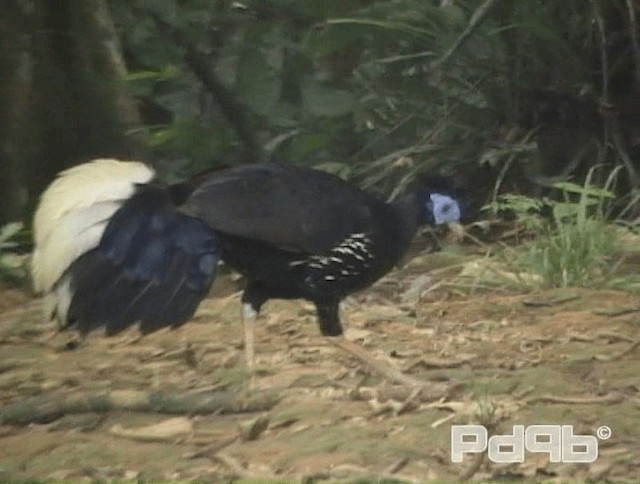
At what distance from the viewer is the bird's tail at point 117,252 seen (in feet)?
4.38

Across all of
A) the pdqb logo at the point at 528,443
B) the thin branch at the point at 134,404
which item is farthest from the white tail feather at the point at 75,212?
the pdqb logo at the point at 528,443

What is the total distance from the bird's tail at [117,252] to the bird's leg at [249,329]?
7 centimetres

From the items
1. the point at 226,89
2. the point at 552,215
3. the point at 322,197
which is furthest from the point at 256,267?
the point at 552,215

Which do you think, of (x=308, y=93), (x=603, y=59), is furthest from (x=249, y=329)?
(x=603, y=59)

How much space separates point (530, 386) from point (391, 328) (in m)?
0.21

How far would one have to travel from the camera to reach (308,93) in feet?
4.91

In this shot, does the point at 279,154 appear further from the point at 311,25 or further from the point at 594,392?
Result: the point at 594,392

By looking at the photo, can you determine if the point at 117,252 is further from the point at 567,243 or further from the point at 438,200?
the point at 567,243

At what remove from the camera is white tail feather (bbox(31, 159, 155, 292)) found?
1.33 meters

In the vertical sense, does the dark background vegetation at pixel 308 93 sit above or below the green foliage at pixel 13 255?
above

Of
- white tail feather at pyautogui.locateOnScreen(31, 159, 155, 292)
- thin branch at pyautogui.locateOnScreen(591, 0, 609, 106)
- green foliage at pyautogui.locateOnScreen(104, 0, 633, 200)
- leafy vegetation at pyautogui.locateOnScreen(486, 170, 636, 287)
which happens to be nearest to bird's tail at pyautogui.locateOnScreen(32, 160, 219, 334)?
white tail feather at pyautogui.locateOnScreen(31, 159, 155, 292)

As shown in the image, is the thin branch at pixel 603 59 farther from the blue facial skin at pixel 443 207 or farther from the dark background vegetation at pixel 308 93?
the blue facial skin at pixel 443 207

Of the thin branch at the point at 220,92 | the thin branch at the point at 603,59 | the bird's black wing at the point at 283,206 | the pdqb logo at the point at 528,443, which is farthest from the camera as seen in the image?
the thin branch at the point at 603,59

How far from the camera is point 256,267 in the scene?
56.4 inches
